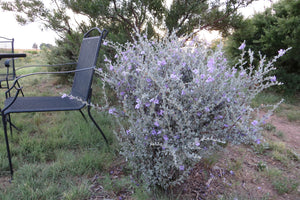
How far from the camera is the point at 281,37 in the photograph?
14.4 feet

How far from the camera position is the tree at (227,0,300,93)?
13.5 ft

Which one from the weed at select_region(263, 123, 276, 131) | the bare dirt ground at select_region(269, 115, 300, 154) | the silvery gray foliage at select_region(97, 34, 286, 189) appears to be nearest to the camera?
the silvery gray foliage at select_region(97, 34, 286, 189)

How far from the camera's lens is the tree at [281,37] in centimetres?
→ 411

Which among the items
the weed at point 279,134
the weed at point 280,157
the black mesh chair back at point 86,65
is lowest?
the weed at point 280,157

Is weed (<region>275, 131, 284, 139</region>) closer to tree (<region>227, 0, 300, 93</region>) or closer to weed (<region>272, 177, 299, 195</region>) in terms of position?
weed (<region>272, 177, 299, 195</region>)

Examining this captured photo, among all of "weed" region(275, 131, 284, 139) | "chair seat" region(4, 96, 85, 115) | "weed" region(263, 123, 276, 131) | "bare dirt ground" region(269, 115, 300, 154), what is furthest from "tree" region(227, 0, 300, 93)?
"chair seat" region(4, 96, 85, 115)

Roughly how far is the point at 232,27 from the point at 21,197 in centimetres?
353

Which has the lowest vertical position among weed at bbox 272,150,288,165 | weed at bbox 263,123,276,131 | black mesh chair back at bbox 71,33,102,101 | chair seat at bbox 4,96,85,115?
weed at bbox 272,150,288,165

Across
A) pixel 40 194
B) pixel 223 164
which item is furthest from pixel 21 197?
pixel 223 164

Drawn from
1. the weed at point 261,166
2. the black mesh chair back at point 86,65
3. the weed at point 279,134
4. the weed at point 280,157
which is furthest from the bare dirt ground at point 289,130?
the black mesh chair back at point 86,65

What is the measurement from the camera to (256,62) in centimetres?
475

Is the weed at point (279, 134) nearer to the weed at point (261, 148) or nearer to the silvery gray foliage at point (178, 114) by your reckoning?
the weed at point (261, 148)

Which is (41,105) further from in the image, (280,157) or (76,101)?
(280,157)

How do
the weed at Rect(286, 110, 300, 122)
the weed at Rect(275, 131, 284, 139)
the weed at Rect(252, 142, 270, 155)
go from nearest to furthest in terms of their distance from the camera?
the weed at Rect(252, 142, 270, 155), the weed at Rect(275, 131, 284, 139), the weed at Rect(286, 110, 300, 122)
